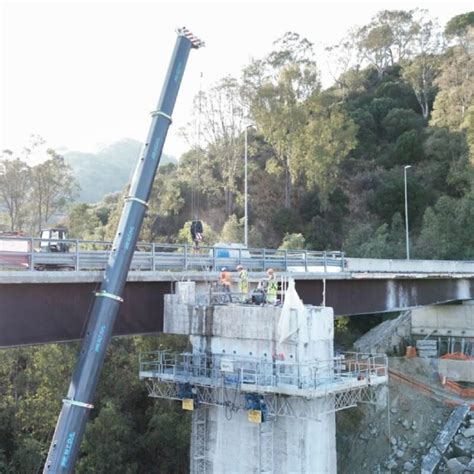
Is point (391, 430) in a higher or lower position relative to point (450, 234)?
lower

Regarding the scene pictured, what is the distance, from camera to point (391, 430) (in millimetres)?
32156

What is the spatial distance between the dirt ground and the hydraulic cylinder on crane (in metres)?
18.8

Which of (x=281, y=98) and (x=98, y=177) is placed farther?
(x=98, y=177)

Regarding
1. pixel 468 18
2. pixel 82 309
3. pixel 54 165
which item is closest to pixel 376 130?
pixel 468 18

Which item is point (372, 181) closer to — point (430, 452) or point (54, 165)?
point (54, 165)

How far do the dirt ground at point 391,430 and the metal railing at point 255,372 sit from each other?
1213 centimetres

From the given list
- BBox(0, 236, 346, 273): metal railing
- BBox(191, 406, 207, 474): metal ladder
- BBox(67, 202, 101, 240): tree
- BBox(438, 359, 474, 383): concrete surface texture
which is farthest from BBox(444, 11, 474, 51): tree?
BBox(191, 406, 207, 474): metal ladder

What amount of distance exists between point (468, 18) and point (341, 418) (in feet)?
209

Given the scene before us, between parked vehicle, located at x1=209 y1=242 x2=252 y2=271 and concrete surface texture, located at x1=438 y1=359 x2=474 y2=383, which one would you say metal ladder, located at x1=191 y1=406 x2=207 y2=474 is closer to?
parked vehicle, located at x1=209 y1=242 x2=252 y2=271

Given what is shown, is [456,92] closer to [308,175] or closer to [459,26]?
[308,175]

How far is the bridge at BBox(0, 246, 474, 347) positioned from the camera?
1557 cm

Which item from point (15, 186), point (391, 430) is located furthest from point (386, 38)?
point (391, 430)

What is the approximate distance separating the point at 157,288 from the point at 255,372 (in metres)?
4.06

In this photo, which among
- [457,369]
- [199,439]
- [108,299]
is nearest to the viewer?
[108,299]
